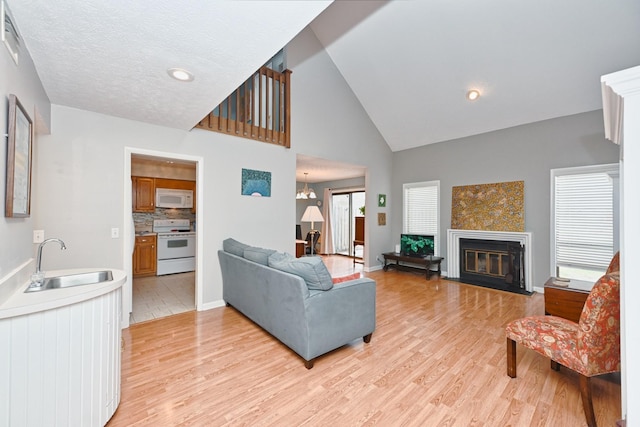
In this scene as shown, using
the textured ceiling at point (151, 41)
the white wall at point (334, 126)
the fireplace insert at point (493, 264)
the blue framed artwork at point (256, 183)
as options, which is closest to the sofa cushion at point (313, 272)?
the textured ceiling at point (151, 41)

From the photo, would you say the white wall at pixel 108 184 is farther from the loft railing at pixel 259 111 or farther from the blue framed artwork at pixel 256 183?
the loft railing at pixel 259 111

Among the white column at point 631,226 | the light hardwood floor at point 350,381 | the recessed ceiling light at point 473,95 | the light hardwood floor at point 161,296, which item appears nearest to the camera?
the white column at point 631,226

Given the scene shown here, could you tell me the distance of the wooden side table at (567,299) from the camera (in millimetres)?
2590

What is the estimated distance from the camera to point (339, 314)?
2.44 meters

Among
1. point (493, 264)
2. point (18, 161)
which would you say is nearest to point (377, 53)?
point (493, 264)

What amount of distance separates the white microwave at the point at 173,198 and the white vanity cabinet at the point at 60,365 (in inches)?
181

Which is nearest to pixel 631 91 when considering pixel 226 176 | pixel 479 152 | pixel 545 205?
pixel 226 176

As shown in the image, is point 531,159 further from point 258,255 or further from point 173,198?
point 173,198

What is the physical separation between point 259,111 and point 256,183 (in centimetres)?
115

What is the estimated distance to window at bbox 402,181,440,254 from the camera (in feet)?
19.4

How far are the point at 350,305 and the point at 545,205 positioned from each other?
4.14m

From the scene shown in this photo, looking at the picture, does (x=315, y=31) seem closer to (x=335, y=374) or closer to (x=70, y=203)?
(x=70, y=203)

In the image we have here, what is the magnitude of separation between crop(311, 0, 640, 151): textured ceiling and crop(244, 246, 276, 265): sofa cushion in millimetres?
3924

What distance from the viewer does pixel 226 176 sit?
3.91m
